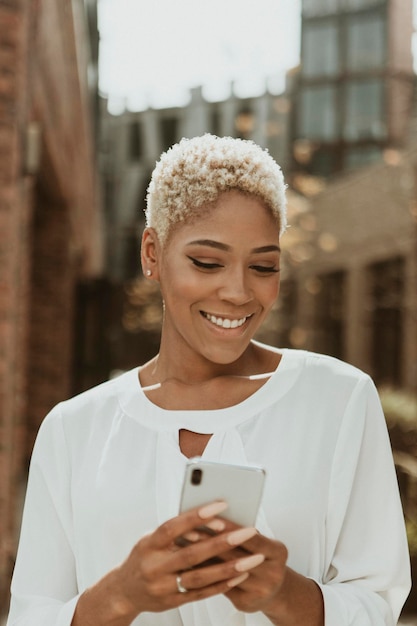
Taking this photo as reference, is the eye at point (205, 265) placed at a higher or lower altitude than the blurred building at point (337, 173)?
lower

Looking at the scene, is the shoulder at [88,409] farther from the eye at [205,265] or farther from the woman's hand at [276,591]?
the woman's hand at [276,591]

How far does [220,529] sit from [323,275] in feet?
62.9

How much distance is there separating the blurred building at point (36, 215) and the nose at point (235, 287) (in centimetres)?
359

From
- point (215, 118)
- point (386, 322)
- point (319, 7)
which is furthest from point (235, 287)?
point (215, 118)

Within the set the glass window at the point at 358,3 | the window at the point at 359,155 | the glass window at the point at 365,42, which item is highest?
the glass window at the point at 358,3

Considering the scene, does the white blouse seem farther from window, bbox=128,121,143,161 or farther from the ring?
window, bbox=128,121,143,161

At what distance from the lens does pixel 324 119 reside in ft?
97.8

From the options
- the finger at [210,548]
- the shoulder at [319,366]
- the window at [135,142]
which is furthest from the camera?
the window at [135,142]

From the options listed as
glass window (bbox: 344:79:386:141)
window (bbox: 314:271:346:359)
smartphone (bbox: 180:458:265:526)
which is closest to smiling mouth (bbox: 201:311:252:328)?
smartphone (bbox: 180:458:265:526)

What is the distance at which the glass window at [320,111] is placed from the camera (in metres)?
29.4

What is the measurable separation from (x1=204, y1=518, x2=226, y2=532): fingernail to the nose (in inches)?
18.5

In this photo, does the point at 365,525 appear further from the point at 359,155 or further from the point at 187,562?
the point at 359,155

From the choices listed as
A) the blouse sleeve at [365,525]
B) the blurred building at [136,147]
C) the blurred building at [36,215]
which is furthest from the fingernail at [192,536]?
the blurred building at [136,147]

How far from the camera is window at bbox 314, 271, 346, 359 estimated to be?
19.8 metres
